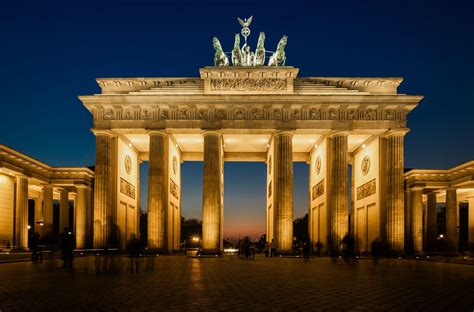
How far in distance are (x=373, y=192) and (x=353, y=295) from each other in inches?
1317

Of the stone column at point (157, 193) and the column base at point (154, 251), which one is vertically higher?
the stone column at point (157, 193)

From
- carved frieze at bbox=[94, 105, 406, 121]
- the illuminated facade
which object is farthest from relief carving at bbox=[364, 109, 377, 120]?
the illuminated facade

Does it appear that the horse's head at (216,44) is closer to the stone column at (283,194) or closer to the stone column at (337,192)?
the stone column at (283,194)

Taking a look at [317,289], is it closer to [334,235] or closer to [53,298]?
[53,298]

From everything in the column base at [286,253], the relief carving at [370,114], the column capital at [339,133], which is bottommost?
the column base at [286,253]

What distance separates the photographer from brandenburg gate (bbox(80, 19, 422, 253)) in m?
39.5

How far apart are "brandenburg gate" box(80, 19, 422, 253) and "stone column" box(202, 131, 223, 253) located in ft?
0.29

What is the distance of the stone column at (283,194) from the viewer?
128 feet

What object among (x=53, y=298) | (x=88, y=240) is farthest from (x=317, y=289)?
(x=88, y=240)

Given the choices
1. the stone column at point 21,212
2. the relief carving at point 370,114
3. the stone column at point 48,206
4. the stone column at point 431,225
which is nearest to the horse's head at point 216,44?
the relief carving at point 370,114

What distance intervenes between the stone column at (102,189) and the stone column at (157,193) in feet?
11.9

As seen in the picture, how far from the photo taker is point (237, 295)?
420 inches

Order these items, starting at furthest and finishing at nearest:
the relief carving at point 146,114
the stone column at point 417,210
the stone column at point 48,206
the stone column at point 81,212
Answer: the stone column at point 48,206
the stone column at point 81,212
the stone column at point 417,210
the relief carving at point 146,114

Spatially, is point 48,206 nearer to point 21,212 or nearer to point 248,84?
point 21,212
